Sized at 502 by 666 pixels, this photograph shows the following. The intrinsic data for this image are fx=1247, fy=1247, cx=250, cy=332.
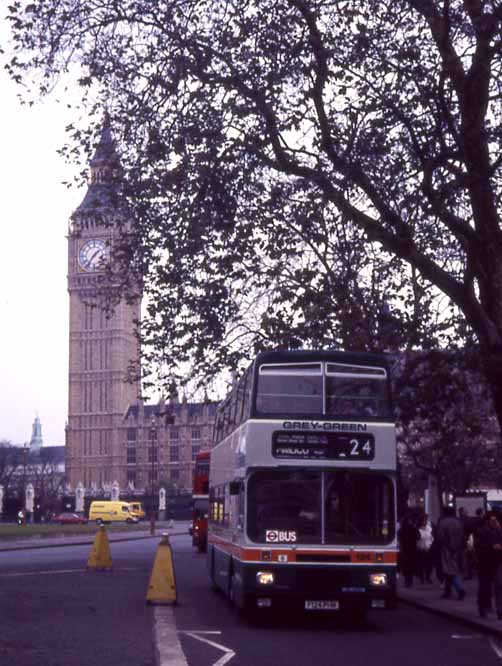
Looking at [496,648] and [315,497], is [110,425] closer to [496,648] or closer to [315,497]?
[315,497]

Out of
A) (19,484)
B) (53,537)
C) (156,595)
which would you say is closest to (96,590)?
(156,595)

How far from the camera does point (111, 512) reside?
395 feet

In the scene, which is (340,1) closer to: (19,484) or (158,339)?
(158,339)

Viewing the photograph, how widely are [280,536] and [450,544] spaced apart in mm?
6110

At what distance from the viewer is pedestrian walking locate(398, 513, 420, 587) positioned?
27422mm

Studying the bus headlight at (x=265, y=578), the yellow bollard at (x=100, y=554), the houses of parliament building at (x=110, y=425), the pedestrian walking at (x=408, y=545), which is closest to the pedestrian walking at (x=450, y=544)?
the pedestrian walking at (x=408, y=545)

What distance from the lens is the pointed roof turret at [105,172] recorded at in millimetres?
21141

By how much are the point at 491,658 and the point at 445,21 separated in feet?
30.6

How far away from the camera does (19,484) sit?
151 metres

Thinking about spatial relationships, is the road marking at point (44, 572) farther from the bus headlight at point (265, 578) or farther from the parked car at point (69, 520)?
the parked car at point (69, 520)

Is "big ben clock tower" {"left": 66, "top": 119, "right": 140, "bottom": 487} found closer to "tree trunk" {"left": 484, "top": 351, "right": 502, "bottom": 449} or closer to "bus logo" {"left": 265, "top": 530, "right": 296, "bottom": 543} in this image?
"tree trunk" {"left": 484, "top": 351, "right": 502, "bottom": 449}

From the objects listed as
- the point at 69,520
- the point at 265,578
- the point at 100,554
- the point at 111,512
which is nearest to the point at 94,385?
the point at 111,512

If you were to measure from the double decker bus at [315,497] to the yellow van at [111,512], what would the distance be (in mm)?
103797

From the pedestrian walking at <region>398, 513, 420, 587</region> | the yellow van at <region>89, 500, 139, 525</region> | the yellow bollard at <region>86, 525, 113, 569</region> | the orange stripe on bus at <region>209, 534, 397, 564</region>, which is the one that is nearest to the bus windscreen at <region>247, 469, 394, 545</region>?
the orange stripe on bus at <region>209, 534, 397, 564</region>
